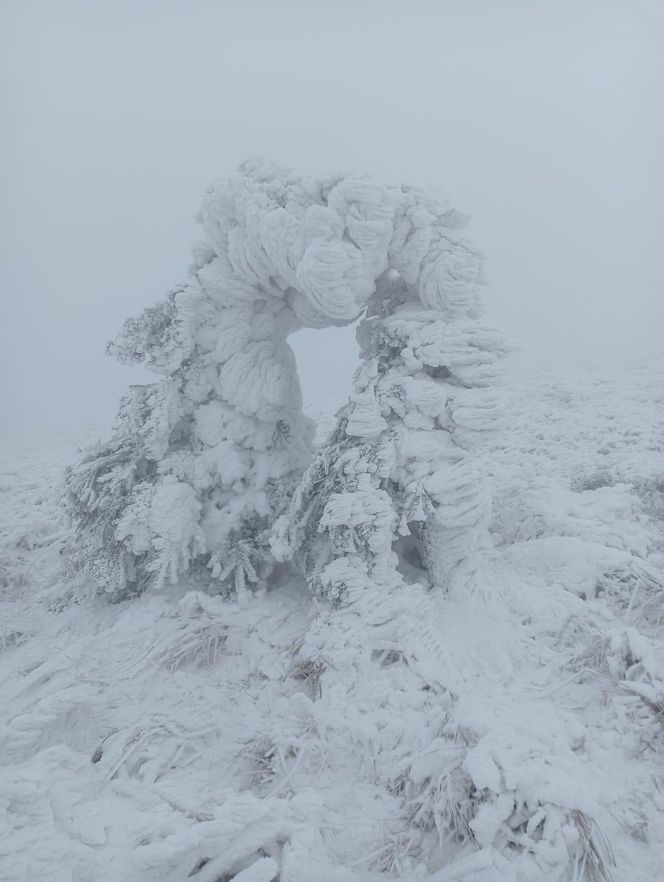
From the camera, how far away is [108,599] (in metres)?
4.97

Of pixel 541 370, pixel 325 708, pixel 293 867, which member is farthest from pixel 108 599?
pixel 541 370

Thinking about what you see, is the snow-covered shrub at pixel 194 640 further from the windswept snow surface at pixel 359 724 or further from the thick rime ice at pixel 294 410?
the thick rime ice at pixel 294 410

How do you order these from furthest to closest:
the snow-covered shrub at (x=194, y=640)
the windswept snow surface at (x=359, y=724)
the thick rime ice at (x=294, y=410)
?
1. the thick rime ice at (x=294, y=410)
2. the snow-covered shrub at (x=194, y=640)
3. the windswept snow surface at (x=359, y=724)

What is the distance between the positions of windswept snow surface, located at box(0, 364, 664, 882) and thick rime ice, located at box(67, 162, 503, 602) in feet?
1.52

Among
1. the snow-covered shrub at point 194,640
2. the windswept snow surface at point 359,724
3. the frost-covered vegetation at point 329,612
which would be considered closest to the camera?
the windswept snow surface at point 359,724

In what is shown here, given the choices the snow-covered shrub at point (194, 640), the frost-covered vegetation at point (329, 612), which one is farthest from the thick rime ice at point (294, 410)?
the snow-covered shrub at point (194, 640)

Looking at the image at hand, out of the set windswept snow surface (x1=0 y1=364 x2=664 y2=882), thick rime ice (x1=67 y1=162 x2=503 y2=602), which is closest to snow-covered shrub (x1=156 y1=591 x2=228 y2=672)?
windswept snow surface (x1=0 y1=364 x2=664 y2=882)

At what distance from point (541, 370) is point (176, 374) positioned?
36.2 ft

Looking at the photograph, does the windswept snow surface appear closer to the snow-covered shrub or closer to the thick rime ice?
the snow-covered shrub

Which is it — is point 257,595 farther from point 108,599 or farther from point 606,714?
point 606,714

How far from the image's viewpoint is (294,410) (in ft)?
18.2

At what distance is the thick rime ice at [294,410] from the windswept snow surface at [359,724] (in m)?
0.46

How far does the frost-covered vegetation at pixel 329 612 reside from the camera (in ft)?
7.72

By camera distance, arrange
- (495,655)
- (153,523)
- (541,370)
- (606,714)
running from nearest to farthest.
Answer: (606,714) → (495,655) → (153,523) → (541,370)
